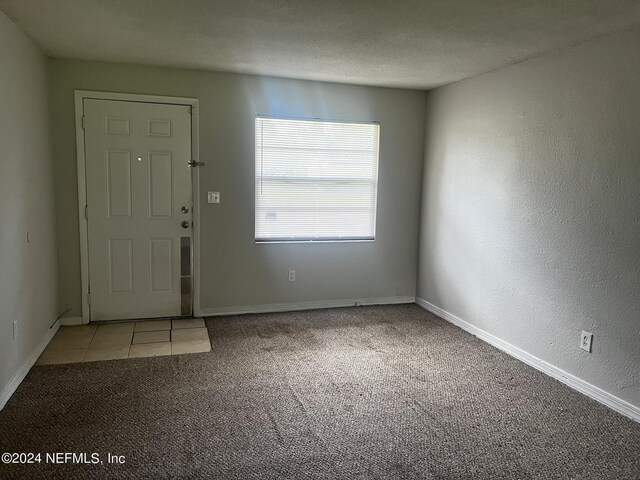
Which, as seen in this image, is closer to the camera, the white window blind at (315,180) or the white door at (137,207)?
the white door at (137,207)

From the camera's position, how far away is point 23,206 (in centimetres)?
299

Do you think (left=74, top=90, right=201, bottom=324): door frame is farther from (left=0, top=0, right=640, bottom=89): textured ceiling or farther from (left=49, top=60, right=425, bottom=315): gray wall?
(left=0, top=0, right=640, bottom=89): textured ceiling

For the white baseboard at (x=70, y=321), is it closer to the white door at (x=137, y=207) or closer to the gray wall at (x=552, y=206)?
the white door at (x=137, y=207)

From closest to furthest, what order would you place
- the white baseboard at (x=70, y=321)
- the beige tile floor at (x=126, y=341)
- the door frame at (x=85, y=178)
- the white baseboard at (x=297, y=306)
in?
1. the beige tile floor at (x=126, y=341)
2. the door frame at (x=85, y=178)
3. the white baseboard at (x=70, y=321)
4. the white baseboard at (x=297, y=306)

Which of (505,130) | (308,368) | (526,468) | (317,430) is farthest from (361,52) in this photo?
(526,468)

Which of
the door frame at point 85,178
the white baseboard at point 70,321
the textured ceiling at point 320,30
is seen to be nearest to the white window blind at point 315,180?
the door frame at point 85,178

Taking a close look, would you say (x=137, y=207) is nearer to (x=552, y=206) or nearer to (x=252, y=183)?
(x=252, y=183)

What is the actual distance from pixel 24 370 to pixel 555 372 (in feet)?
11.1

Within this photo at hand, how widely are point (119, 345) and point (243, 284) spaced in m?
1.20

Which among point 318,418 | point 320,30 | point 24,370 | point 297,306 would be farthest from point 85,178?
point 318,418

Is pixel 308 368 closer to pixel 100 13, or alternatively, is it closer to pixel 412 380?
pixel 412 380

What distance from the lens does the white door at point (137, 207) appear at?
3.84 metres

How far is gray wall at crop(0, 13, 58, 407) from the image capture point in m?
2.66

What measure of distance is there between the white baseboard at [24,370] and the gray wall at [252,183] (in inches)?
16.9
